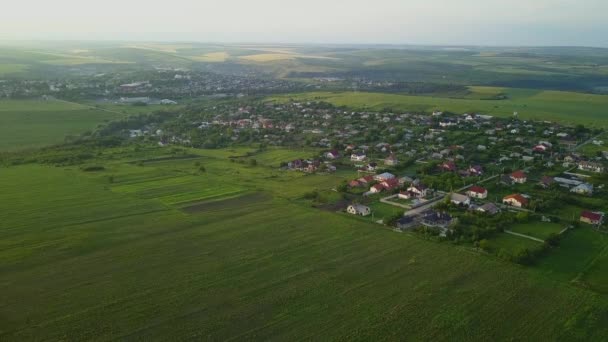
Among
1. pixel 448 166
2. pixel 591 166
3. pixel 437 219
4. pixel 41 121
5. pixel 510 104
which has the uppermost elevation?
pixel 510 104

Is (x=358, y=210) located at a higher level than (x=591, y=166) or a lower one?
lower

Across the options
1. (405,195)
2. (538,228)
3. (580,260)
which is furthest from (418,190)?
(580,260)

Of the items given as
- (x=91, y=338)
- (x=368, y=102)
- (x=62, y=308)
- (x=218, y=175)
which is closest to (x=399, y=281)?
(x=91, y=338)

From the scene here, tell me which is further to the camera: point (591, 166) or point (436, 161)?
point (436, 161)

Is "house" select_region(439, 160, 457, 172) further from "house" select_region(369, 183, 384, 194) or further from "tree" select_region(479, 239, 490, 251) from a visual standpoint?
"tree" select_region(479, 239, 490, 251)

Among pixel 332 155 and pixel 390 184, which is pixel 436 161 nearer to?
pixel 390 184

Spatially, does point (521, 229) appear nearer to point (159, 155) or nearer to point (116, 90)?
point (159, 155)
